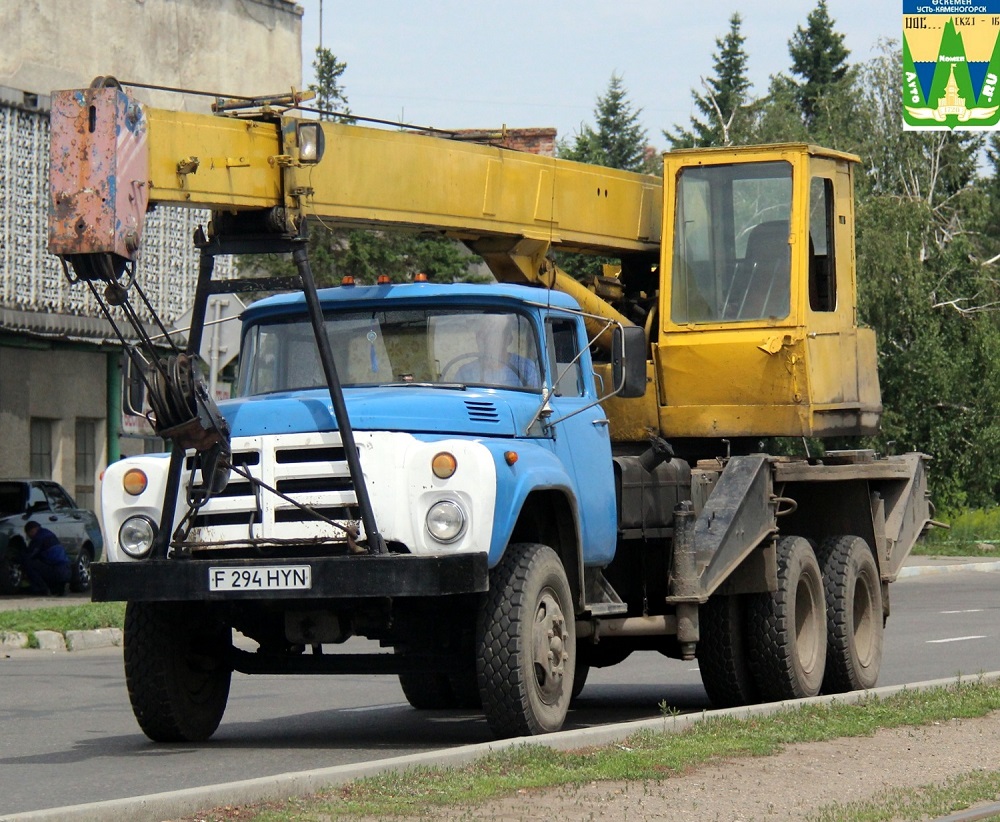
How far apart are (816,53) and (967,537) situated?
3760cm

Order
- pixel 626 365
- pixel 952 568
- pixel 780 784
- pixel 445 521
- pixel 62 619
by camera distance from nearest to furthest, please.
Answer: pixel 780 784 < pixel 445 521 < pixel 626 365 < pixel 62 619 < pixel 952 568

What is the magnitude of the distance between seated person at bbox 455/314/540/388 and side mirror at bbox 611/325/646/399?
45cm

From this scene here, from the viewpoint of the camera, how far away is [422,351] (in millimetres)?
10391

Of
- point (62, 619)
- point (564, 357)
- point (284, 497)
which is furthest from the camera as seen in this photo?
point (62, 619)

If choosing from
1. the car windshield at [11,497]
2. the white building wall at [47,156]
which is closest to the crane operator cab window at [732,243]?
the white building wall at [47,156]

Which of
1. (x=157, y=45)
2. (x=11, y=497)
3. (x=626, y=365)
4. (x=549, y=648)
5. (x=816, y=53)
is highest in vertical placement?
(x=816, y=53)

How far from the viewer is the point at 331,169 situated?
403 inches

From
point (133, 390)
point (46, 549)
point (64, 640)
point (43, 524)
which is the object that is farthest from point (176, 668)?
point (43, 524)

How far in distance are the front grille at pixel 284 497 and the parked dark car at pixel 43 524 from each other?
1624 centimetres

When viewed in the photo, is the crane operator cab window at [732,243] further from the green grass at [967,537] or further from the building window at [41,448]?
the green grass at [967,537]

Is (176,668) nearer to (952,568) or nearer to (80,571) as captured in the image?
(80,571)

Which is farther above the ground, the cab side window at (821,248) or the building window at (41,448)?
the cab side window at (821,248)

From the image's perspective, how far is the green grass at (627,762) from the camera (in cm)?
733

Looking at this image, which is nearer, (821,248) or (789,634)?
(789,634)
